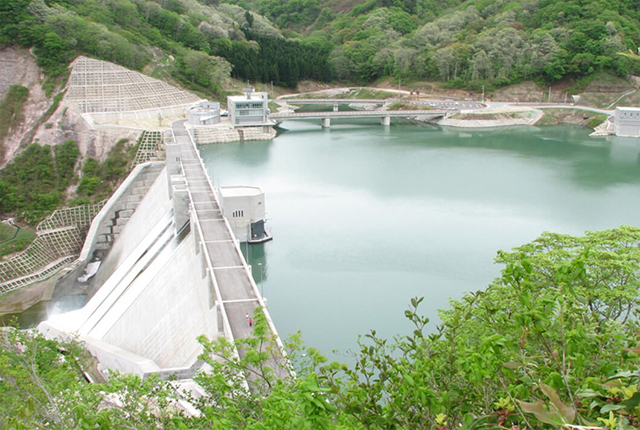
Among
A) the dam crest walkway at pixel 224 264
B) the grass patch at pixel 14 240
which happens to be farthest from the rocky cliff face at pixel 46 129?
the dam crest walkway at pixel 224 264

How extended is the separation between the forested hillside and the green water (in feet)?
42.3

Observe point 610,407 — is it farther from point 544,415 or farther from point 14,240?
point 14,240

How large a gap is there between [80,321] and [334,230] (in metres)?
10.5

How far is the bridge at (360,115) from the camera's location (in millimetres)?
51809

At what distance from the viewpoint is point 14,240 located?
2583 cm

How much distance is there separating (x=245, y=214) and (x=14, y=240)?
11.6 m

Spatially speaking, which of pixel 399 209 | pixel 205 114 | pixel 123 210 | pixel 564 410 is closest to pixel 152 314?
pixel 399 209

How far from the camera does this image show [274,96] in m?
64.1

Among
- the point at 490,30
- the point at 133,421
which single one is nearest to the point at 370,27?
the point at 490,30

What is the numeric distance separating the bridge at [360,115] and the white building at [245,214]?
95.5ft

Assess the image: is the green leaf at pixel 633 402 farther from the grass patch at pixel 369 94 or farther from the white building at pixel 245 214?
the grass patch at pixel 369 94

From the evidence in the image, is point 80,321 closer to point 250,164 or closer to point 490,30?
point 250,164

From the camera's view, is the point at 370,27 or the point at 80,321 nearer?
the point at 80,321

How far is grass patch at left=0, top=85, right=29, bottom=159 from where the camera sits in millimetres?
34522
